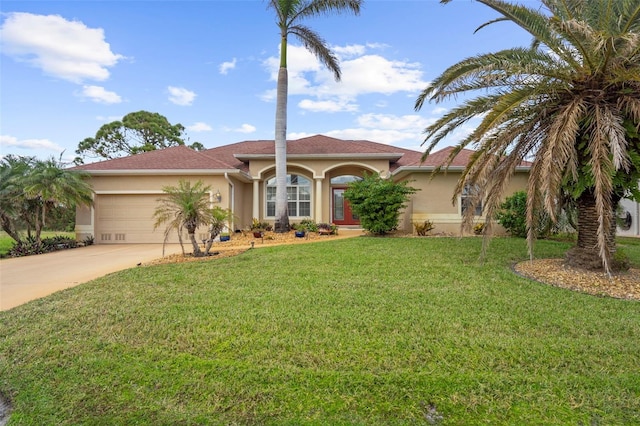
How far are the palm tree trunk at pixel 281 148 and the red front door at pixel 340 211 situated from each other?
11.5 ft

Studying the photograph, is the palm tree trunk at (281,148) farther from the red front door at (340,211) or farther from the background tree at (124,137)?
the background tree at (124,137)

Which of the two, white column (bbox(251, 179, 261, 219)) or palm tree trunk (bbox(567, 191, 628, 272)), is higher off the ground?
white column (bbox(251, 179, 261, 219))

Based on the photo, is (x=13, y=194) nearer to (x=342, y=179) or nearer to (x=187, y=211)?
(x=187, y=211)

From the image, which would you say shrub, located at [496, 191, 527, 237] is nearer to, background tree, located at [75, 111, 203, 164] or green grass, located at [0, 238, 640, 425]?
green grass, located at [0, 238, 640, 425]

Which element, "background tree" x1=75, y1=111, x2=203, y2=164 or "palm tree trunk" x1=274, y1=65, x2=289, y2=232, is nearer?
"palm tree trunk" x1=274, y1=65, x2=289, y2=232

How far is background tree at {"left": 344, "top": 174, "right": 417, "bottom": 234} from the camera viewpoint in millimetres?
12164

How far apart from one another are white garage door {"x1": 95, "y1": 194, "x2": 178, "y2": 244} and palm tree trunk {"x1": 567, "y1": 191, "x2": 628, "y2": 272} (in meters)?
15.0

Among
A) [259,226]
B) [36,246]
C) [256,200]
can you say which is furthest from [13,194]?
[256,200]

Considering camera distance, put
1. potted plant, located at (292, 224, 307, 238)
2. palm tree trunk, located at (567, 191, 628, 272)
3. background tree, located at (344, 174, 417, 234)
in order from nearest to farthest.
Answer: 1. palm tree trunk, located at (567, 191, 628, 272)
2. background tree, located at (344, 174, 417, 234)
3. potted plant, located at (292, 224, 307, 238)

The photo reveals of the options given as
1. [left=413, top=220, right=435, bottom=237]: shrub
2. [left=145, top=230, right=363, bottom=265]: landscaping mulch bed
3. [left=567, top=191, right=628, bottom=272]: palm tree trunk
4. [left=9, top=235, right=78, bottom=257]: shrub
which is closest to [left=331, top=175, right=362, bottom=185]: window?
[left=145, top=230, right=363, bottom=265]: landscaping mulch bed

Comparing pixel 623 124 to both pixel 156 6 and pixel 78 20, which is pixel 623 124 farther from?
pixel 78 20

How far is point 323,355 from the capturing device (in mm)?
3492

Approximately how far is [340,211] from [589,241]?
11183mm

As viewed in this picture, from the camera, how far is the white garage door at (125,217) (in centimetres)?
1412
